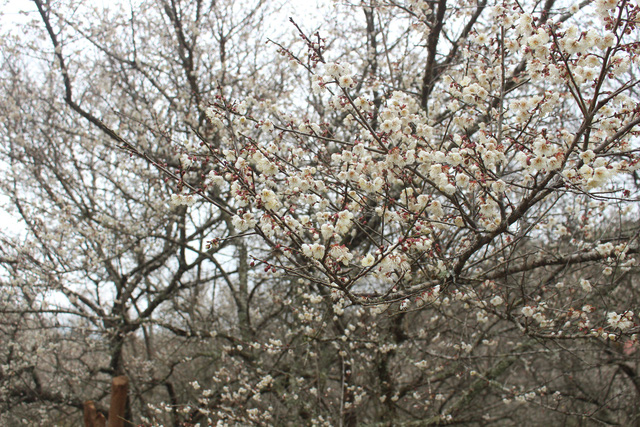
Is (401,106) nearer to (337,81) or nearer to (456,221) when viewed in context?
(337,81)

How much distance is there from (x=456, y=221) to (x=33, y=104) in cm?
956

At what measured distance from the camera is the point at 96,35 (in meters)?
7.30

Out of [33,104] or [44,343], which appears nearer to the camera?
[44,343]

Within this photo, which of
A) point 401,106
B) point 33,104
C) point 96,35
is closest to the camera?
point 401,106

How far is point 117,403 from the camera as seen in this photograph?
3.32 m

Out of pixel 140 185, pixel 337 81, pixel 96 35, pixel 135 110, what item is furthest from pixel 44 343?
pixel 337 81

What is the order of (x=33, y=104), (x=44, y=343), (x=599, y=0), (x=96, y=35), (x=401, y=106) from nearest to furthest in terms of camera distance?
(x=599, y=0) < (x=401, y=106) < (x=96, y=35) < (x=44, y=343) < (x=33, y=104)

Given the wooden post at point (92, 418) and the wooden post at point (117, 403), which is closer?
the wooden post at point (117, 403)

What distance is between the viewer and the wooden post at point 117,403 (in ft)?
10.7

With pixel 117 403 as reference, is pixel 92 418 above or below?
below

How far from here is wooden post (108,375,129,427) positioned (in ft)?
10.7

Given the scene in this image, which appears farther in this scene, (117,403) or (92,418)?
(92,418)

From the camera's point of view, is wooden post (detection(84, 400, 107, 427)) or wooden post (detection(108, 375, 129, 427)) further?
wooden post (detection(84, 400, 107, 427))

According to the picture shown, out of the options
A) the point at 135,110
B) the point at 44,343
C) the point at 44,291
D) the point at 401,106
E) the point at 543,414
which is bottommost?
the point at 543,414
